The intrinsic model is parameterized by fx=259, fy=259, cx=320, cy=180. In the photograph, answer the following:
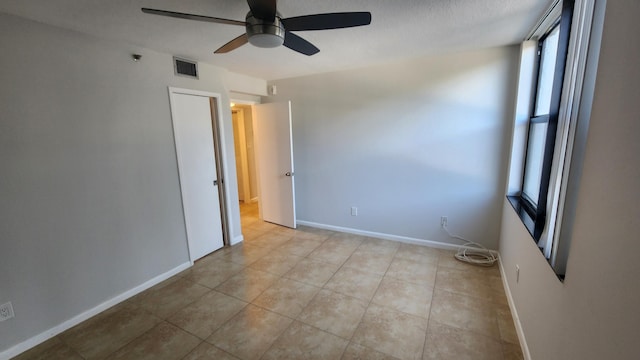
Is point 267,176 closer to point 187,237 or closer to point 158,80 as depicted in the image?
point 187,237

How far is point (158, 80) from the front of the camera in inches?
103

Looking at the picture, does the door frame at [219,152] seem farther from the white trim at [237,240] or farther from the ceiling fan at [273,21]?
the ceiling fan at [273,21]

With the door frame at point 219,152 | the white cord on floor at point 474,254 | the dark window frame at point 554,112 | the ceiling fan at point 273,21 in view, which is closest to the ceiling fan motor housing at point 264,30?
the ceiling fan at point 273,21

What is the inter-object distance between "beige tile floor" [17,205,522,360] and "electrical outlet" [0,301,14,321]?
1.02ft

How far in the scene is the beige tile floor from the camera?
1.88 metres

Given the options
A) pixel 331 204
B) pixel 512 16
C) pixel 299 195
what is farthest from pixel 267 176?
pixel 512 16

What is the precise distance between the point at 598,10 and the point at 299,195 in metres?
3.74

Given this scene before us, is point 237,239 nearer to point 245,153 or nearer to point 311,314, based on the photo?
point 311,314

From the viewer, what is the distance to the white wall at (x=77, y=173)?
1825 mm

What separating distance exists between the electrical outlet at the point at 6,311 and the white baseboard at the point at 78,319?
0.23m

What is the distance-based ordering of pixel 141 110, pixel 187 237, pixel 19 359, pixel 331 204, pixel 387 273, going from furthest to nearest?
pixel 331 204 < pixel 187 237 < pixel 387 273 < pixel 141 110 < pixel 19 359

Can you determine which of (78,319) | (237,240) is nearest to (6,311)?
(78,319)

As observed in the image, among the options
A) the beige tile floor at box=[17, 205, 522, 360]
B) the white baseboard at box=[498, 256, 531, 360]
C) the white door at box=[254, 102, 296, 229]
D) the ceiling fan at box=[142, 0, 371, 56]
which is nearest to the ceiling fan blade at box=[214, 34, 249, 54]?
the ceiling fan at box=[142, 0, 371, 56]

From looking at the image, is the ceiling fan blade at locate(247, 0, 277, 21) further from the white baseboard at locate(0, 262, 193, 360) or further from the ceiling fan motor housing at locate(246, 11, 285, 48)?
the white baseboard at locate(0, 262, 193, 360)
